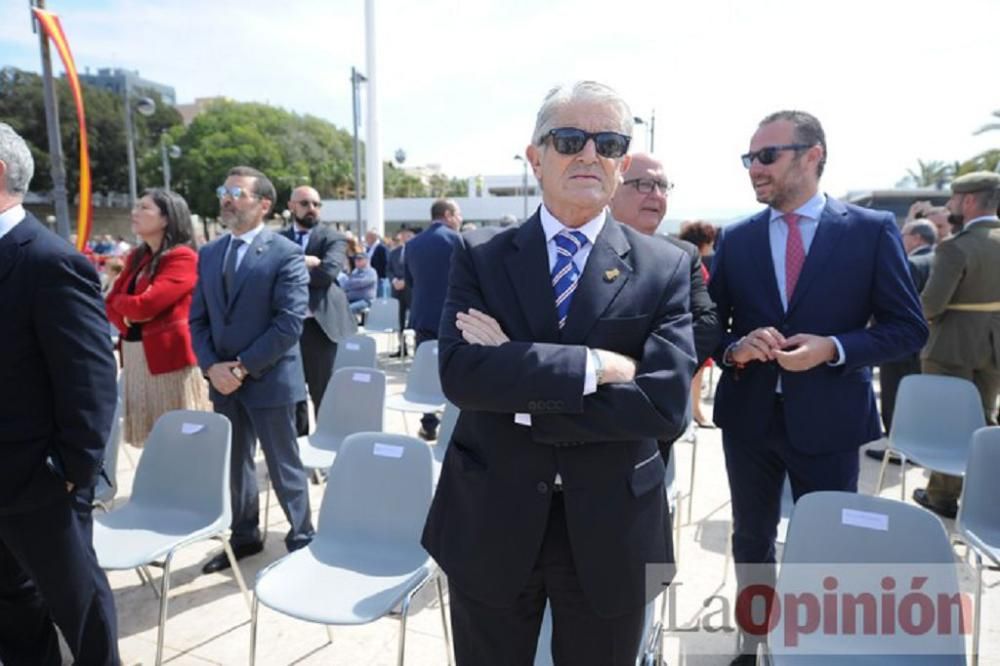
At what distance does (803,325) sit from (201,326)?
3.02 meters

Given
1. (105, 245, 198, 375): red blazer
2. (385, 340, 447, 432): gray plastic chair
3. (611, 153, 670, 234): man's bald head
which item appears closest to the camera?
(611, 153, 670, 234): man's bald head

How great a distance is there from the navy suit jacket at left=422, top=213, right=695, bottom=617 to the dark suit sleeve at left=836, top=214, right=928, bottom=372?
980 mm

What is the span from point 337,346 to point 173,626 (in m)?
2.73

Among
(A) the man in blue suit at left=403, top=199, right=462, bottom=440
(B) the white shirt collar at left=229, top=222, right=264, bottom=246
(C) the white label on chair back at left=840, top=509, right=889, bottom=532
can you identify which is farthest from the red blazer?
(C) the white label on chair back at left=840, top=509, right=889, bottom=532

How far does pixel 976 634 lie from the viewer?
225 cm

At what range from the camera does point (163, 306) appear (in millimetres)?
3633

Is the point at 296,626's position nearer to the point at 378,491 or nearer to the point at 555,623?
the point at 378,491

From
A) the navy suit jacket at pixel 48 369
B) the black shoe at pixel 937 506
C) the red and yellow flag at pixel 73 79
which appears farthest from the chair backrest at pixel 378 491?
the red and yellow flag at pixel 73 79

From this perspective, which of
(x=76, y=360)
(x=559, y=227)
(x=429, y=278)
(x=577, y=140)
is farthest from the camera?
(x=429, y=278)

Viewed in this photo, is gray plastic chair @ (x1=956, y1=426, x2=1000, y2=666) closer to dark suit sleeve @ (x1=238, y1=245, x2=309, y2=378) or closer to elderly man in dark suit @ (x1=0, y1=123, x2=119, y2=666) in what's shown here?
dark suit sleeve @ (x1=238, y1=245, x2=309, y2=378)

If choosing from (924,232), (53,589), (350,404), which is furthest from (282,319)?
(924,232)

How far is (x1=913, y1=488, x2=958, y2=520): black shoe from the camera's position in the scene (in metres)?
4.16

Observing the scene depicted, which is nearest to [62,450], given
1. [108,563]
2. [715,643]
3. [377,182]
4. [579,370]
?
[108,563]

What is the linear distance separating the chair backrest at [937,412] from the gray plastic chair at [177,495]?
12.6 ft
